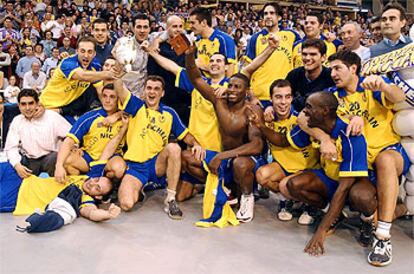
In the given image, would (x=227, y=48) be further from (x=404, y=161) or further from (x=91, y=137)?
(x=404, y=161)

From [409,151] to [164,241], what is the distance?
177cm

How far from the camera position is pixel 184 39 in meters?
3.62

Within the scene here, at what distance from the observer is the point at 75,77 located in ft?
15.1

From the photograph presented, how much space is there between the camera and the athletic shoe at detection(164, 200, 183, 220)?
3.82 m

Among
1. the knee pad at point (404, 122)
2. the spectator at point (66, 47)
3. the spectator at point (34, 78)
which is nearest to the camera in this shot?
the knee pad at point (404, 122)

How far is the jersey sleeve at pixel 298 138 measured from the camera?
3.69m

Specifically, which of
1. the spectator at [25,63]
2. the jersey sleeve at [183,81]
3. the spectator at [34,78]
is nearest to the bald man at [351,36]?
the jersey sleeve at [183,81]

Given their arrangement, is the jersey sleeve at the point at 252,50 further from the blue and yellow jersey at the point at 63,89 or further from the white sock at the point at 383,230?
the white sock at the point at 383,230

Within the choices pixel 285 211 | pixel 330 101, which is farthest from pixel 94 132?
pixel 330 101

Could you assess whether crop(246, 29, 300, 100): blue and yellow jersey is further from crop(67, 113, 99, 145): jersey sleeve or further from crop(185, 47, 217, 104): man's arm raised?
crop(67, 113, 99, 145): jersey sleeve

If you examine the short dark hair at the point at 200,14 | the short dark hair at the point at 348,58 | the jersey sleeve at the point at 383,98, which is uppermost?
the short dark hair at the point at 200,14

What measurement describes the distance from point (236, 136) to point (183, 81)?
0.76m

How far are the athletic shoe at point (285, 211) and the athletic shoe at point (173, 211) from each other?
783mm

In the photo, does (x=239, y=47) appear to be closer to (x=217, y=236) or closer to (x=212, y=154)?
(x=212, y=154)
